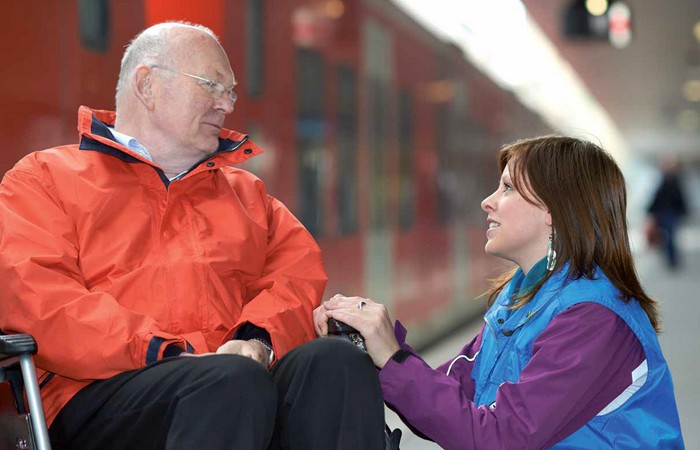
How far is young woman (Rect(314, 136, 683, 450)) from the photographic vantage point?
193 cm

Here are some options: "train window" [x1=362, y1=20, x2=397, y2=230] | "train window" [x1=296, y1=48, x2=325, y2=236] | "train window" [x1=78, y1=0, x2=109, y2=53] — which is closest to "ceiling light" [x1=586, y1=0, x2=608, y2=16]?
"train window" [x1=362, y1=20, x2=397, y2=230]

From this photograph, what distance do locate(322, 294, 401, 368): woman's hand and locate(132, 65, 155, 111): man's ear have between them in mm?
696

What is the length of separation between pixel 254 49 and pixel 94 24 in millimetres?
1236

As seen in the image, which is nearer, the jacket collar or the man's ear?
the jacket collar

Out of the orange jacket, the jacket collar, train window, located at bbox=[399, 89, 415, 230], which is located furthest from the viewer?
train window, located at bbox=[399, 89, 415, 230]

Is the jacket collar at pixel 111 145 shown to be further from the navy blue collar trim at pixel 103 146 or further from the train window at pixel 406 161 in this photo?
the train window at pixel 406 161

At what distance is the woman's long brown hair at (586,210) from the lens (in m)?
2.06

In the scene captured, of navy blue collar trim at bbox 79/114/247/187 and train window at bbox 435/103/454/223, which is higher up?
navy blue collar trim at bbox 79/114/247/187

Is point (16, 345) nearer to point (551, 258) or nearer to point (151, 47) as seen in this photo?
point (151, 47)

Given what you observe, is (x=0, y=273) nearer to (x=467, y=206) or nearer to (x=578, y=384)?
(x=578, y=384)

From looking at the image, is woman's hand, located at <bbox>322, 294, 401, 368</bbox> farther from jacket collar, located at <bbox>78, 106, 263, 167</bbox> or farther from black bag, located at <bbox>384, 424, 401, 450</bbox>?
jacket collar, located at <bbox>78, 106, 263, 167</bbox>

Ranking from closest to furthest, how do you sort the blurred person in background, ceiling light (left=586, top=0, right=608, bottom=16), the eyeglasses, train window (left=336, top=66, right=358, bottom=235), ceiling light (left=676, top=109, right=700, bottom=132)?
the eyeglasses, train window (left=336, top=66, right=358, bottom=235), ceiling light (left=586, top=0, right=608, bottom=16), the blurred person in background, ceiling light (left=676, top=109, right=700, bottom=132)

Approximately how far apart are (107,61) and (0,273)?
3.72ft

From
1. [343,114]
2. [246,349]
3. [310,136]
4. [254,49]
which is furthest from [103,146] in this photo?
[343,114]
